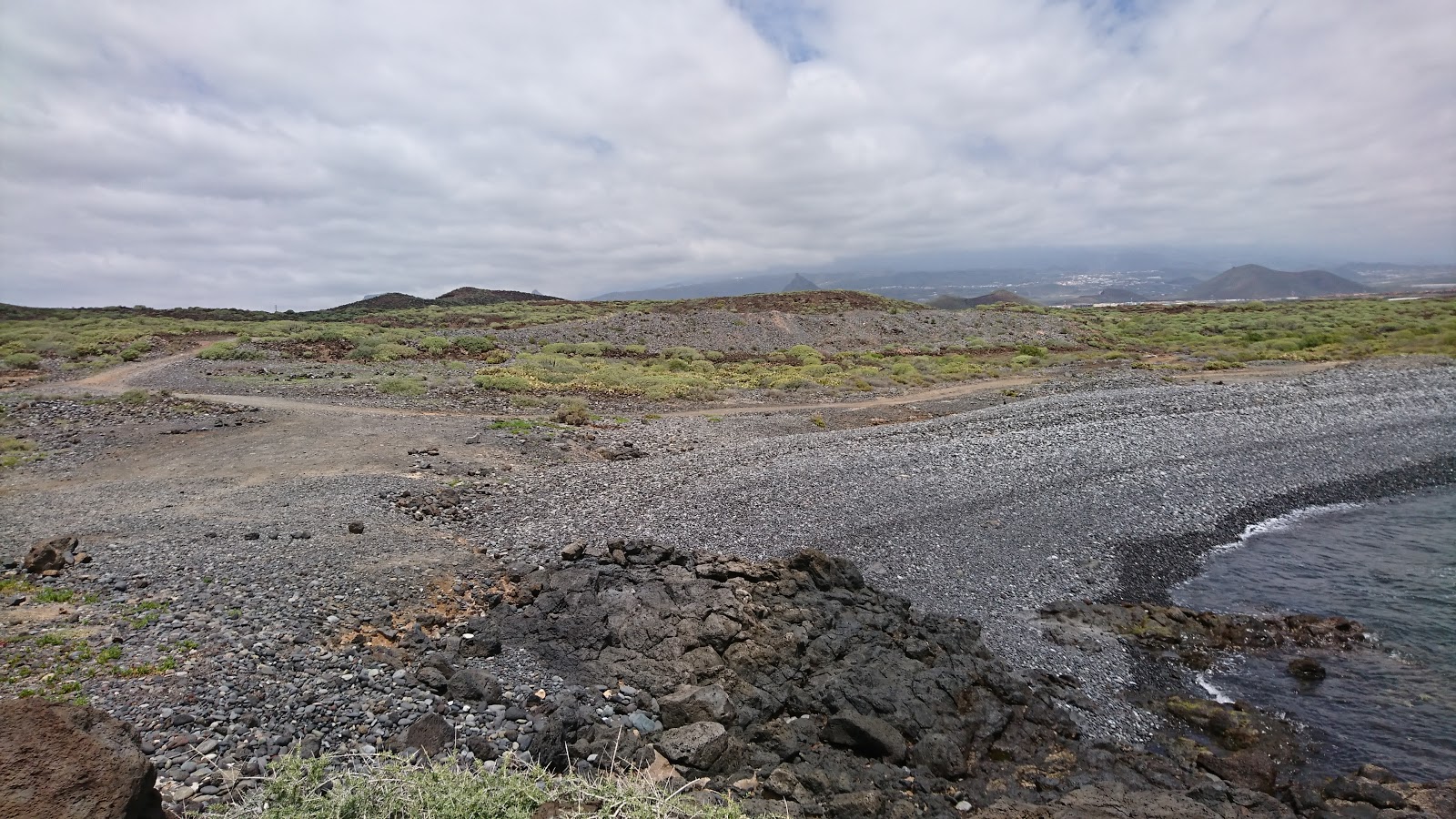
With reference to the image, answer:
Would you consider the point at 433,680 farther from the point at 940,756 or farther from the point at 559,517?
the point at 559,517

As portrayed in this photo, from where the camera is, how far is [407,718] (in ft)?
22.6

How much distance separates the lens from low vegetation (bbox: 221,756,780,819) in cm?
452

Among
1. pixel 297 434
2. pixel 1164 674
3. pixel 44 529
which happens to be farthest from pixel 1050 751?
pixel 297 434

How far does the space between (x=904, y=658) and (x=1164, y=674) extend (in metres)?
4.11

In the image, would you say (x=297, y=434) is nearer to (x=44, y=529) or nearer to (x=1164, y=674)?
(x=44, y=529)

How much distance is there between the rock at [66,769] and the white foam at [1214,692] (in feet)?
38.3

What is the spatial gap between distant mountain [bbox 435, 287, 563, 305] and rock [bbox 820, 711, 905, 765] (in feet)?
333

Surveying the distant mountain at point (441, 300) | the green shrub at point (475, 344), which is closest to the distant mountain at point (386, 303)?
the distant mountain at point (441, 300)

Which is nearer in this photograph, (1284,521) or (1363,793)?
(1363,793)

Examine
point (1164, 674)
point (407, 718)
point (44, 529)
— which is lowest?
point (1164, 674)

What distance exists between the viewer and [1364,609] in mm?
12367

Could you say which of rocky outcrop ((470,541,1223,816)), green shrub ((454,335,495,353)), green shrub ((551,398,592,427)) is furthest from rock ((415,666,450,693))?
green shrub ((454,335,495,353))

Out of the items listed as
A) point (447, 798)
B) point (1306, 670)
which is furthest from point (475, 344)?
point (1306, 670)

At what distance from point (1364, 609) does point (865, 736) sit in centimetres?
1094
